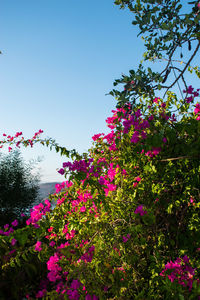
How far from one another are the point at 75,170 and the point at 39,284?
2922 millimetres

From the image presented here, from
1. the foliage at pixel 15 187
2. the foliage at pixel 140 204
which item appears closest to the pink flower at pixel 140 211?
the foliage at pixel 140 204

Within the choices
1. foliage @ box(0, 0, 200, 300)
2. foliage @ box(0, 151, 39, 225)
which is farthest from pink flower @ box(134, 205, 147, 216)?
foliage @ box(0, 151, 39, 225)

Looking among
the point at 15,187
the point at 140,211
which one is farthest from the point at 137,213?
the point at 15,187

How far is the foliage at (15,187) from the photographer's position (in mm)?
10250

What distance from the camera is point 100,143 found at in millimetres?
3879

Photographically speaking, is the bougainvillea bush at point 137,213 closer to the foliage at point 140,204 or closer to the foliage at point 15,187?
the foliage at point 140,204

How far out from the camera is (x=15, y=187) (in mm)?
10562

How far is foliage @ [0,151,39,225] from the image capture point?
10250 millimetres

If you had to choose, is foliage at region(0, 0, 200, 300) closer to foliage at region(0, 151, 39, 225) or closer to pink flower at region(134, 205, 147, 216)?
pink flower at region(134, 205, 147, 216)

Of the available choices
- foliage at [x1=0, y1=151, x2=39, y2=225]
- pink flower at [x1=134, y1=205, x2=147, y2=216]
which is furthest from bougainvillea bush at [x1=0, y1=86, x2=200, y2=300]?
foliage at [x1=0, y1=151, x2=39, y2=225]

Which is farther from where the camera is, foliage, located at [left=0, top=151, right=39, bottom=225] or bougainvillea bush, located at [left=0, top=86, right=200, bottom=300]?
foliage, located at [left=0, top=151, right=39, bottom=225]

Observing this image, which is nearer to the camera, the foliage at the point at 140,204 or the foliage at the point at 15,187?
the foliage at the point at 140,204

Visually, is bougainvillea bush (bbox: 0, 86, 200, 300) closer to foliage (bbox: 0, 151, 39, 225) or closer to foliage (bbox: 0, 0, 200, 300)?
foliage (bbox: 0, 0, 200, 300)

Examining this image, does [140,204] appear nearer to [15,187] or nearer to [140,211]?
[140,211]
